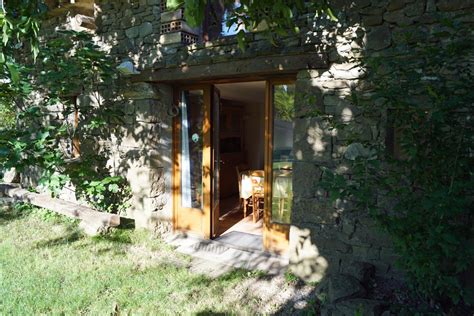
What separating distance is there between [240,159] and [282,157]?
361 centimetres

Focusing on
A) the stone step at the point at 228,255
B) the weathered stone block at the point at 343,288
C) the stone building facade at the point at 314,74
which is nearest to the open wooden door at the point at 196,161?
the stone step at the point at 228,255

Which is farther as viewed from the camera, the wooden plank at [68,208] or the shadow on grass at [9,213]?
the shadow on grass at [9,213]

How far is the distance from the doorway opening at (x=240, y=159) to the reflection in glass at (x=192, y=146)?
0.65 m

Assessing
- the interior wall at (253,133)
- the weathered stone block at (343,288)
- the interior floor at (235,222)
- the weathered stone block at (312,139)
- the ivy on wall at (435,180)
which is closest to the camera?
the ivy on wall at (435,180)

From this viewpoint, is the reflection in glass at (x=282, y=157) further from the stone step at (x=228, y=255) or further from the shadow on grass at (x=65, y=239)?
the shadow on grass at (x=65, y=239)

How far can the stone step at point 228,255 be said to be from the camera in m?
3.55

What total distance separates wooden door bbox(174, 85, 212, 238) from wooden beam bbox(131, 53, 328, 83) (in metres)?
0.30

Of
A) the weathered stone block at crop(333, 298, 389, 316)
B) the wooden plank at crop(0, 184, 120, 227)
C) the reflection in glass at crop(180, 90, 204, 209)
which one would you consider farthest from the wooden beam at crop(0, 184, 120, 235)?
the weathered stone block at crop(333, 298, 389, 316)

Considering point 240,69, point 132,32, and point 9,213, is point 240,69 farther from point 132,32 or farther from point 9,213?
point 9,213

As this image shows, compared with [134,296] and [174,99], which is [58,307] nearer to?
[134,296]

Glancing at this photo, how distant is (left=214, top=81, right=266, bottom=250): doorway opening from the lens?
4816 mm

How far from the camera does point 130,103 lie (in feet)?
14.4

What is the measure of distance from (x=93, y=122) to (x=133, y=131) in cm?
52

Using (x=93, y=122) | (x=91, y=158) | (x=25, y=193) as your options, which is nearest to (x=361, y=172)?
(x=93, y=122)
